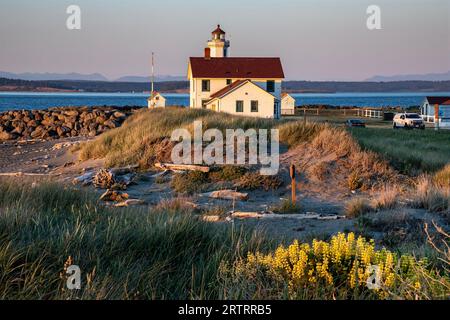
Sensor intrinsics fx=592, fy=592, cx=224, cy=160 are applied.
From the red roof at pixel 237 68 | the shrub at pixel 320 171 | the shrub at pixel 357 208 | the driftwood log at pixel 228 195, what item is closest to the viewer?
the shrub at pixel 357 208

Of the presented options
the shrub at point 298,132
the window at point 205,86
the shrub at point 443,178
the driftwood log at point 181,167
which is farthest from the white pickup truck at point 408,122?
the driftwood log at point 181,167

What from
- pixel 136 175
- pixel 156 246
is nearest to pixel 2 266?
pixel 156 246

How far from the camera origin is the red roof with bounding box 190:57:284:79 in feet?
176

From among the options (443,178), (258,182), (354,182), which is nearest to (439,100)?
(443,178)

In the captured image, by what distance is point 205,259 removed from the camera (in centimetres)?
699

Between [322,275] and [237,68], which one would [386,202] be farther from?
[237,68]

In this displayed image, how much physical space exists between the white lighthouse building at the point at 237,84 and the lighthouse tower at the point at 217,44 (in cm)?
69

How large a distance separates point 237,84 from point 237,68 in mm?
6099

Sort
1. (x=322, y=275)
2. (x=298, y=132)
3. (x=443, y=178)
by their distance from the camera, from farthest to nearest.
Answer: (x=298, y=132), (x=443, y=178), (x=322, y=275)

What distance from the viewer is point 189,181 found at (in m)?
16.9

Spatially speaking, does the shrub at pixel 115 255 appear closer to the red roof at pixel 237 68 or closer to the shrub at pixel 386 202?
the shrub at pixel 386 202

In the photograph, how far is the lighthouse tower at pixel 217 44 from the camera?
192 feet
